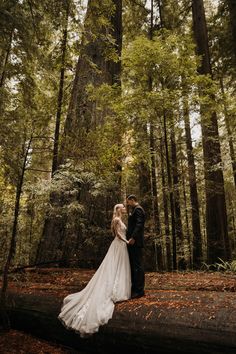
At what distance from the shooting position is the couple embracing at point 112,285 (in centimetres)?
519

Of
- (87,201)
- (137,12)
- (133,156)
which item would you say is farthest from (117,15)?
(87,201)

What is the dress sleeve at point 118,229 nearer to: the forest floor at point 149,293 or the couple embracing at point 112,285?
the couple embracing at point 112,285

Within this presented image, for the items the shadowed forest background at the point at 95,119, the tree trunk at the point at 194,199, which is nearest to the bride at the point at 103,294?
the shadowed forest background at the point at 95,119

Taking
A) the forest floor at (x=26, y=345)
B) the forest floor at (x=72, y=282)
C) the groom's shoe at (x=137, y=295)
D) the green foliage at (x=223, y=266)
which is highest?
the green foliage at (x=223, y=266)

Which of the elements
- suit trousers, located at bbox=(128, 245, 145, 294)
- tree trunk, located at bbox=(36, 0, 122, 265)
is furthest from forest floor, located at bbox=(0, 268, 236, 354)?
tree trunk, located at bbox=(36, 0, 122, 265)

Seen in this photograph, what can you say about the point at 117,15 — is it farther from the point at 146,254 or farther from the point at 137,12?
the point at 146,254

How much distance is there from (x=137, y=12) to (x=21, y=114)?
38.4 feet

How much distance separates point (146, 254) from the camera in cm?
1081

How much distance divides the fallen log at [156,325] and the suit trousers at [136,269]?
9.1 inches

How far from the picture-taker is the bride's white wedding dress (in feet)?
16.8

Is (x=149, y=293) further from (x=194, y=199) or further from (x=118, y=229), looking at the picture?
(x=194, y=199)

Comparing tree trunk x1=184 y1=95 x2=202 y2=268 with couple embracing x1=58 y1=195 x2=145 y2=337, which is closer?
couple embracing x1=58 y1=195 x2=145 y2=337

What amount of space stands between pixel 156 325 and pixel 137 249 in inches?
78.4

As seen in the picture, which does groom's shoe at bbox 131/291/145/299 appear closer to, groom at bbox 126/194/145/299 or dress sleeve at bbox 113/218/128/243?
groom at bbox 126/194/145/299
